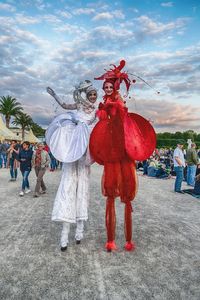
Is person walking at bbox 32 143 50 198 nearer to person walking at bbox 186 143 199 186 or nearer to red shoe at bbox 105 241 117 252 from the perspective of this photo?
red shoe at bbox 105 241 117 252

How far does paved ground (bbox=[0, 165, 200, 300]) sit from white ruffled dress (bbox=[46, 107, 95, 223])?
1.94 feet

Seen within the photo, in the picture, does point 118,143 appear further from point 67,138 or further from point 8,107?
point 8,107

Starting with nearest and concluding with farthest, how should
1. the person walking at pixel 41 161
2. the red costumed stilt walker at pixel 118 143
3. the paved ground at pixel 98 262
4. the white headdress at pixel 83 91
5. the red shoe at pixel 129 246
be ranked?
the paved ground at pixel 98 262, the red costumed stilt walker at pixel 118 143, the red shoe at pixel 129 246, the white headdress at pixel 83 91, the person walking at pixel 41 161

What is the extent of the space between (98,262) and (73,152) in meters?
1.51

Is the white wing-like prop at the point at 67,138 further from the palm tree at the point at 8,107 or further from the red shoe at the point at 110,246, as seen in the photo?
the palm tree at the point at 8,107

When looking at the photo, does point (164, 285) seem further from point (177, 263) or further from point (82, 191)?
point (82, 191)

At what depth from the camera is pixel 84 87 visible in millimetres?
4582

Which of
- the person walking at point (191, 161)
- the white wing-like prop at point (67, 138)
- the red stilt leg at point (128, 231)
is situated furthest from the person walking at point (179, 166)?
the white wing-like prop at point (67, 138)

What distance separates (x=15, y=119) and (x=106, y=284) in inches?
2883

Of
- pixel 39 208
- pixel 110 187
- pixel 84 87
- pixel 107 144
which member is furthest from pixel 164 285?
pixel 39 208

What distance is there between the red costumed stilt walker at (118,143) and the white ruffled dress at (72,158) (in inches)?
7.9

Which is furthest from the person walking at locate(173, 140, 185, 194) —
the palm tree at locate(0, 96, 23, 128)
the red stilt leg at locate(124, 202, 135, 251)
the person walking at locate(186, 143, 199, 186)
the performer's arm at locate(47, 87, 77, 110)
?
the palm tree at locate(0, 96, 23, 128)

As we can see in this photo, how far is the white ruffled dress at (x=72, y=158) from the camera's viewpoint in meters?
4.32

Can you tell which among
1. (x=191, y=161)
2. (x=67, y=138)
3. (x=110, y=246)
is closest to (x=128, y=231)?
(x=110, y=246)
